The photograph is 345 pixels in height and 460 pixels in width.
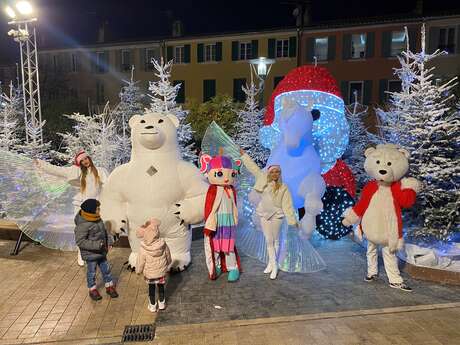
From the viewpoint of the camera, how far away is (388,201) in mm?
5980

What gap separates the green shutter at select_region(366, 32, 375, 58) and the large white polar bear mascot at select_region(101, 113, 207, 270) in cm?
2046

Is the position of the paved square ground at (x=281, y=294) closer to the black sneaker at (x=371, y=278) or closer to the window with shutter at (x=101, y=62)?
the black sneaker at (x=371, y=278)

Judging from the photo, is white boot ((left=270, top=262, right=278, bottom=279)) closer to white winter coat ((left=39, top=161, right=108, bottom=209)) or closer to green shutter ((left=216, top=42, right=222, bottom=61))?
white winter coat ((left=39, top=161, right=108, bottom=209))

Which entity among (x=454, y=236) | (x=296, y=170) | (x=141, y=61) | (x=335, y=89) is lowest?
(x=454, y=236)

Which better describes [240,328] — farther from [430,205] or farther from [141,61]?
[141,61]

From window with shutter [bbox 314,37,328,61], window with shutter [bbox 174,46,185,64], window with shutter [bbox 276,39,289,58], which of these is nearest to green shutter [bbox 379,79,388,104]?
window with shutter [bbox 314,37,328,61]

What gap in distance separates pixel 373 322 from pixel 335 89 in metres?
4.63

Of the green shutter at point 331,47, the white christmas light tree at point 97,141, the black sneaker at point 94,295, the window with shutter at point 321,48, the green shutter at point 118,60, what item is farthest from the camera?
the green shutter at point 118,60

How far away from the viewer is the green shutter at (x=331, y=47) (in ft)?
80.7

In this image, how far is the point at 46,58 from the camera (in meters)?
32.9

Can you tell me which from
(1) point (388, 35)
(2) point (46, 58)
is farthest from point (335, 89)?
(2) point (46, 58)

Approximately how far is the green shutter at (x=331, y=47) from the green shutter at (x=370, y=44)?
6.16 feet

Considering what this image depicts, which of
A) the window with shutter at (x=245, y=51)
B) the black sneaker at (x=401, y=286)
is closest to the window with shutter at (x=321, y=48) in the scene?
the window with shutter at (x=245, y=51)

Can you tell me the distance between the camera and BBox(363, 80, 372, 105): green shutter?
24109mm
